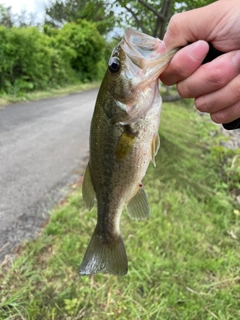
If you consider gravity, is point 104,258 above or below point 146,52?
below

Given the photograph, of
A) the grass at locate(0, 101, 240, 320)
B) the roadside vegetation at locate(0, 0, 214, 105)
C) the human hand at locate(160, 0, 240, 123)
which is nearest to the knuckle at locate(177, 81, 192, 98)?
the human hand at locate(160, 0, 240, 123)

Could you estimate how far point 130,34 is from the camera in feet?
4.99

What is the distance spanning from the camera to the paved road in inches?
136

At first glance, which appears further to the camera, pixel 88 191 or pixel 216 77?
pixel 88 191

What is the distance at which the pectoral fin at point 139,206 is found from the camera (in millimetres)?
1900

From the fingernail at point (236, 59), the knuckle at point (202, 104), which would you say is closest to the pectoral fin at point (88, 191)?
the knuckle at point (202, 104)

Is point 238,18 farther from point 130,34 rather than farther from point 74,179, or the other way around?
point 74,179

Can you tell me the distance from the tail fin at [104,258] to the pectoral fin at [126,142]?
590mm

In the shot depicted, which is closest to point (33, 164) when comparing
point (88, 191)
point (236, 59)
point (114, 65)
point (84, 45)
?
point (88, 191)

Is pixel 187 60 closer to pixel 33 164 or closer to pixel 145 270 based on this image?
pixel 145 270

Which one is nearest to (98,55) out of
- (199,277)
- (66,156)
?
(66,156)

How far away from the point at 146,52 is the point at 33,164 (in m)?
3.78

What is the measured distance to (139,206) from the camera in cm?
191

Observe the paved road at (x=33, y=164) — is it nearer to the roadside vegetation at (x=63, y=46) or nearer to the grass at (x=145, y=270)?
the grass at (x=145, y=270)
